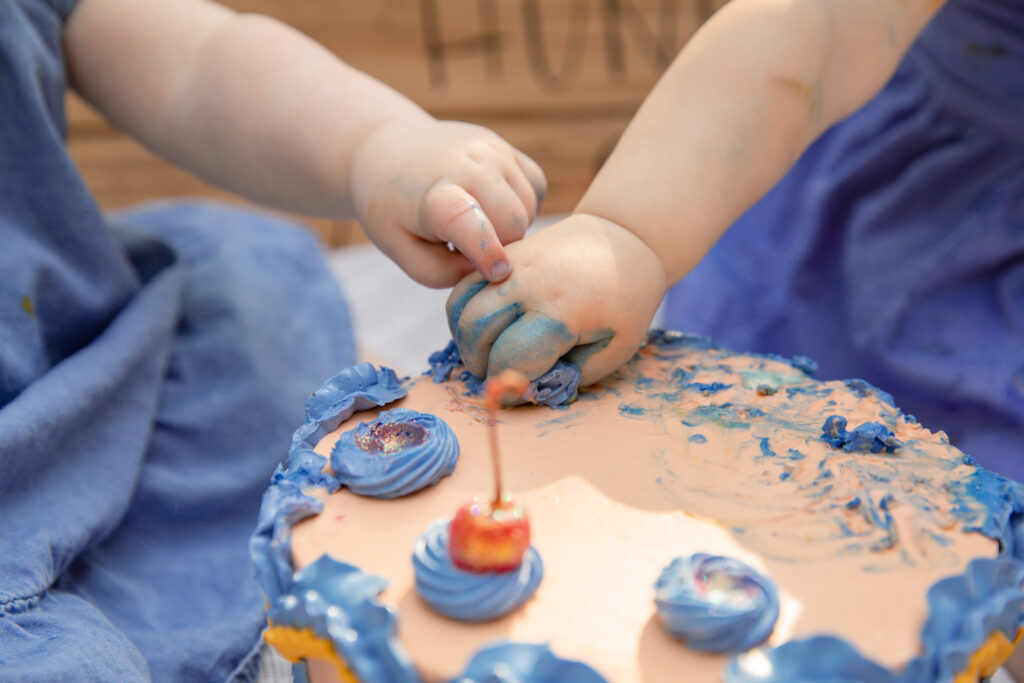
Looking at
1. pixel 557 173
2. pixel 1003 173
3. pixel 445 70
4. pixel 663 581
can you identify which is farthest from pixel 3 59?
pixel 557 173

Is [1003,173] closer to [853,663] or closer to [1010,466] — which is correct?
[1010,466]

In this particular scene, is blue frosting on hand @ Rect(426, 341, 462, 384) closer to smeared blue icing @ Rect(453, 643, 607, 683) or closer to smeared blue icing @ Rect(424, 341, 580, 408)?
smeared blue icing @ Rect(424, 341, 580, 408)

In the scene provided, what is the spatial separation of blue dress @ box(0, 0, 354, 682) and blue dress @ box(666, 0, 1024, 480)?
528mm

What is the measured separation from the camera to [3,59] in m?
0.69

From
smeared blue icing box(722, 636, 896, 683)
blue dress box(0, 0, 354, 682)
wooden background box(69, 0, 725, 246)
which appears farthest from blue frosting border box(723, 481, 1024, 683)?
wooden background box(69, 0, 725, 246)

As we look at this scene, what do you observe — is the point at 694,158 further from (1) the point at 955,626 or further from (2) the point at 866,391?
(1) the point at 955,626

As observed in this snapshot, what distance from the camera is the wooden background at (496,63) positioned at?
158cm

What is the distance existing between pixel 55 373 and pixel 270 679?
29 cm

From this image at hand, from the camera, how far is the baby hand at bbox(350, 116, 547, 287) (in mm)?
532

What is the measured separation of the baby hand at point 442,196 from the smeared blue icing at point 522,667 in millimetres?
244

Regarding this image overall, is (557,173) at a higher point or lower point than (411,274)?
lower

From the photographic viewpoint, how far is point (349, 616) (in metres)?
0.38

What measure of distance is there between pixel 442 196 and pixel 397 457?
0.61 feet

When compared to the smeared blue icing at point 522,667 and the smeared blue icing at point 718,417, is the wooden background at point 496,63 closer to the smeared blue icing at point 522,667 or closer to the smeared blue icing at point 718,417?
the smeared blue icing at point 718,417
